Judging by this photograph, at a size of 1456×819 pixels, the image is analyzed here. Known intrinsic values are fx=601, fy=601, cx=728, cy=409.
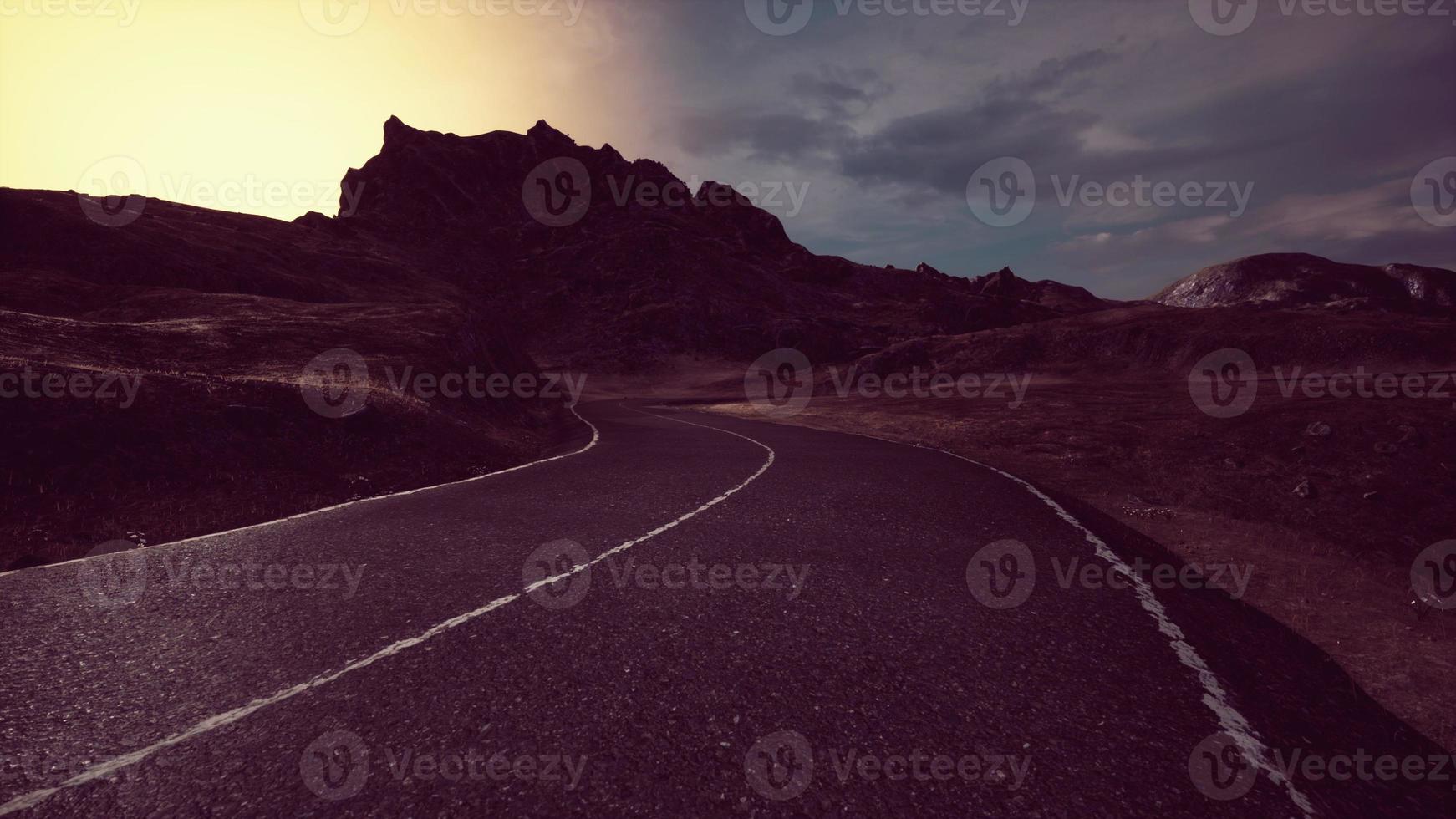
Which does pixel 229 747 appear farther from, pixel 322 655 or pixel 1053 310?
pixel 1053 310

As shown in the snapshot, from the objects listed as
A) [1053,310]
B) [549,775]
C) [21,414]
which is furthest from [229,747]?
[1053,310]

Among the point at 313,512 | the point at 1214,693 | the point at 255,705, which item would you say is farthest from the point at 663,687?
the point at 313,512

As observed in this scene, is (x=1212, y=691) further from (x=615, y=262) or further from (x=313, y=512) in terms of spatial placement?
(x=615, y=262)

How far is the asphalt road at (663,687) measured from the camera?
3246 millimetres

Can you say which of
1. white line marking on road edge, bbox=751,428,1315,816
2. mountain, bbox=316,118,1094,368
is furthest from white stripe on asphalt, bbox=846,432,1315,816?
mountain, bbox=316,118,1094,368

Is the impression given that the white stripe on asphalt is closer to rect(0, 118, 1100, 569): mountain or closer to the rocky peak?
rect(0, 118, 1100, 569): mountain

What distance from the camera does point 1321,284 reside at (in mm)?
137625

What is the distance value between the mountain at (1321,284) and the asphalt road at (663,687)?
153743 mm

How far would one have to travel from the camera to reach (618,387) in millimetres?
90188

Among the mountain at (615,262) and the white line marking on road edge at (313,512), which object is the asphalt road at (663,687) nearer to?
the white line marking on road edge at (313,512)

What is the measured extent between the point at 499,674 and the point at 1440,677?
8.46 metres

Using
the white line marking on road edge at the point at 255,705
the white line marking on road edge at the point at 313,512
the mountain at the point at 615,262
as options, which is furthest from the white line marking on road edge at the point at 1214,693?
the mountain at the point at 615,262

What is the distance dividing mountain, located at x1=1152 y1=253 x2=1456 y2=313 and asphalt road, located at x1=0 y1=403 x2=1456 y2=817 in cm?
15374

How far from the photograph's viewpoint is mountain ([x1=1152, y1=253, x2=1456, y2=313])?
134 metres
